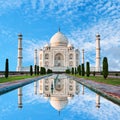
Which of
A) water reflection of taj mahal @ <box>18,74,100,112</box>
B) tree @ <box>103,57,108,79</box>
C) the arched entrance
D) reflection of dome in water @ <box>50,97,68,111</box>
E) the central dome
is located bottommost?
reflection of dome in water @ <box>50,97,68,111</box>

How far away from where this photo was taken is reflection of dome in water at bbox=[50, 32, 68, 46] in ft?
160

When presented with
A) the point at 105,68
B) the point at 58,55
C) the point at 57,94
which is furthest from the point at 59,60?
the point at 57,94

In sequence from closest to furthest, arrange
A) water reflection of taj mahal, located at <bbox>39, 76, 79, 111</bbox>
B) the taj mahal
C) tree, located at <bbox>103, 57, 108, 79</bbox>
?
water reflection of taj mahal, located at <bbox>39, 76, 79, 111</bbox> < tree, located at <bbox>103, 57, 108, 79</bbox> < the taj mahal

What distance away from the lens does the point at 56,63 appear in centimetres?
4922

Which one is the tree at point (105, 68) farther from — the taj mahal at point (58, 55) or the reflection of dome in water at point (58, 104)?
the taj mahal at point (58, 55)

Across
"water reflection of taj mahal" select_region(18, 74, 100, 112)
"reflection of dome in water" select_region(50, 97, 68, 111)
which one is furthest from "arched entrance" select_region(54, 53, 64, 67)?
"reflection of dome in water" select_region(50, 97, 68, 111)

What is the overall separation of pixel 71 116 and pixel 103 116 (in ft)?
1.89

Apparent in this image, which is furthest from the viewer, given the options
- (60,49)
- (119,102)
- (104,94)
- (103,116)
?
(60,49)

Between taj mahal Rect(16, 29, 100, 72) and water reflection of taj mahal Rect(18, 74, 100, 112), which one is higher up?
taj mahal Rect(16, 29, 100, 72)

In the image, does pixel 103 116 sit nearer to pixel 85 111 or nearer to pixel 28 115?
pixel 85 111

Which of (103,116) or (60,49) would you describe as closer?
(103,116)

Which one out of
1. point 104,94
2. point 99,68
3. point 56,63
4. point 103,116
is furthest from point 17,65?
point 103,116

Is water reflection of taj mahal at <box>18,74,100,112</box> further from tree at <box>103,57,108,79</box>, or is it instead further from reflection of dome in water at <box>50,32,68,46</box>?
reflection of dome in water at <box>50,32,68,46</box>

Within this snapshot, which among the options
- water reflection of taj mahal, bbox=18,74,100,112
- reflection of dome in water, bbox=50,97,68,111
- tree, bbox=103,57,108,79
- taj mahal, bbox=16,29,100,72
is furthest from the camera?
taj mahal, bbox=16,29,100,72
